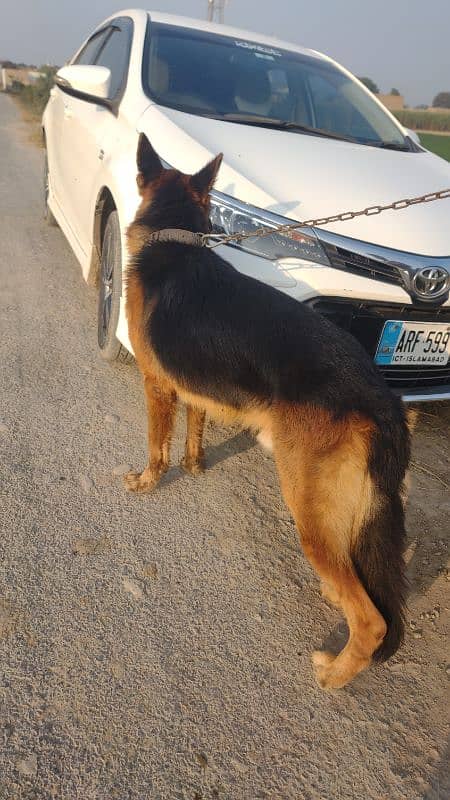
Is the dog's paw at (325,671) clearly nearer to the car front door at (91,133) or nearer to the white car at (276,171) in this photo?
the white car at (276,171)

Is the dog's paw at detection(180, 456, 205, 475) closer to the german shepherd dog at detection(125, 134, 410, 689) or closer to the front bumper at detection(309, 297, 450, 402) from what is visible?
the german shepherd dog at detection(125, 134, 410, 689)

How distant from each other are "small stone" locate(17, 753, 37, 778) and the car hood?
8.37ft

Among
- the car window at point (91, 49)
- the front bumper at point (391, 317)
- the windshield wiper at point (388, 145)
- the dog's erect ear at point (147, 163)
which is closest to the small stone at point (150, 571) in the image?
the front bumper at point (391, 317)

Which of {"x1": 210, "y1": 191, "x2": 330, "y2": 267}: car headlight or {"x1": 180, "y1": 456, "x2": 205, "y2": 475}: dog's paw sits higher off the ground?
{"x1": 210, "y1": 191, "x2": 330, "y2": 267}: car headlight

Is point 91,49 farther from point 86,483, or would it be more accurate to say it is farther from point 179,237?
point 86,483

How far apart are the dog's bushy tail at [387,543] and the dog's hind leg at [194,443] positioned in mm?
1194

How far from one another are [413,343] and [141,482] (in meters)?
1.71

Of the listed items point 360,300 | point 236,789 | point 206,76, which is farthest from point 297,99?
point 236,789

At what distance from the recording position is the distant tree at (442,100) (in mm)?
62266

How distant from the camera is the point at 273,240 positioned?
2895 millimetres

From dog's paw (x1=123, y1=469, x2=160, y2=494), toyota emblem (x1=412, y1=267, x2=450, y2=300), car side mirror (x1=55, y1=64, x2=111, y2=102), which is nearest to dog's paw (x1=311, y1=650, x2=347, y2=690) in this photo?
dog's paw (x1=123, y1=469, x2=160, y2=494)

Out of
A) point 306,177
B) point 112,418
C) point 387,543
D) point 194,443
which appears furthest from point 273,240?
point 387,543

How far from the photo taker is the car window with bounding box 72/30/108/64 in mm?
5215

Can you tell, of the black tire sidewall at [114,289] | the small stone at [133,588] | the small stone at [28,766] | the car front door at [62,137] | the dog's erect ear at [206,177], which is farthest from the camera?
the car front door at [62,137]
